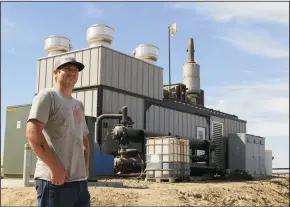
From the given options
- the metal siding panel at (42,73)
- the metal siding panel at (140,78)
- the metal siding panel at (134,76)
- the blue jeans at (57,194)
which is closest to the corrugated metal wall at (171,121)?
the metal siding panel at (140,78)

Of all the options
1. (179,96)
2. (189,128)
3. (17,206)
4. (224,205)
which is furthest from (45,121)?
(179,96)

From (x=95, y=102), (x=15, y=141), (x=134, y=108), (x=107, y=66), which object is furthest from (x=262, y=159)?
(x=15, y=141)

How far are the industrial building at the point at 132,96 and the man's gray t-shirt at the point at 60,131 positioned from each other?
13.8 m

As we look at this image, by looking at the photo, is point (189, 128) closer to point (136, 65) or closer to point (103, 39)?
point (136, 65)

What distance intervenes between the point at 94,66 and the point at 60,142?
15285 millimetres

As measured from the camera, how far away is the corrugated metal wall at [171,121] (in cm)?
2048

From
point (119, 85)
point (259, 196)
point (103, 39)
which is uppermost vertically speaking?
point (103, 39)

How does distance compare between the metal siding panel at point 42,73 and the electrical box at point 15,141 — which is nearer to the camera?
the electrical box at point 15,141

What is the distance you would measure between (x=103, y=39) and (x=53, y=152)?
1631 centimetres

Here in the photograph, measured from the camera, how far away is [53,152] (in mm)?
3264

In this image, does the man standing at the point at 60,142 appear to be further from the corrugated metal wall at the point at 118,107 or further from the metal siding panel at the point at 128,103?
the metal siding panel at the point at 128,103

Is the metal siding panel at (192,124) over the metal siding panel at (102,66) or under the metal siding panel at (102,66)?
under

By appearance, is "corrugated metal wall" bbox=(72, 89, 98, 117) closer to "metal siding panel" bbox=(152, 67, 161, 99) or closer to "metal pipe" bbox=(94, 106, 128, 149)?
A: "metal pipe" bbox=(94, 106, 128, 149)

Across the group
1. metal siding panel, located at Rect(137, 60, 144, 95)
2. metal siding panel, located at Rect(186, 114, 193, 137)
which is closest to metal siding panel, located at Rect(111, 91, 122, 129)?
metal siding panel, located at Rect(137, 60, 144, 95)
